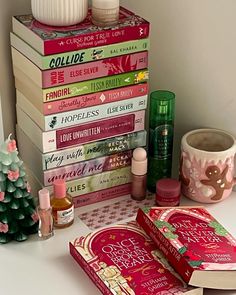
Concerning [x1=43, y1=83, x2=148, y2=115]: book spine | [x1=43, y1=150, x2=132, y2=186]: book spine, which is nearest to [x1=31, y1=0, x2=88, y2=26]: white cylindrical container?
[x1=43, y1=83, x2=148, y2=115]: book spine

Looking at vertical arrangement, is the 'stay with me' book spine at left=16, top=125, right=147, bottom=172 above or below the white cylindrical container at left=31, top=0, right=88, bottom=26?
below

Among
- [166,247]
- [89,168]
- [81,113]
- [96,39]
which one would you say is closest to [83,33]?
[96,39]

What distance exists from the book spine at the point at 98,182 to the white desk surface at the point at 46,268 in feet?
0.17

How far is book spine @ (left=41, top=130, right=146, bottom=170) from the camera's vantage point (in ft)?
3.74

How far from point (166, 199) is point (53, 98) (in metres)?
0.27

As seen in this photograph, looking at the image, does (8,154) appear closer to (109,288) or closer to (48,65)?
(48,65)

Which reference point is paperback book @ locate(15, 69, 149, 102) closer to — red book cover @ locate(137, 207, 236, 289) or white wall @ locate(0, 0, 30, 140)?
white wall @ locate(0, 0, 30, 140)

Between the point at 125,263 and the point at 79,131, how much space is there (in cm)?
24

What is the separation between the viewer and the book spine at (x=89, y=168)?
45.3 inches

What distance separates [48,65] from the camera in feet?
3.50

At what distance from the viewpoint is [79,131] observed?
1.14 metres

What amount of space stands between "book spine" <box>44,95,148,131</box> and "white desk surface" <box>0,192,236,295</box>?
0.17 meters

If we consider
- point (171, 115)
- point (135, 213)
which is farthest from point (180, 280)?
point (171, 115)

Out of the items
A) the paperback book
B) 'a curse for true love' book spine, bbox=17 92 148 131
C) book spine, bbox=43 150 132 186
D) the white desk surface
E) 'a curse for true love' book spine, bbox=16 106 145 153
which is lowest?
the white desk surface
